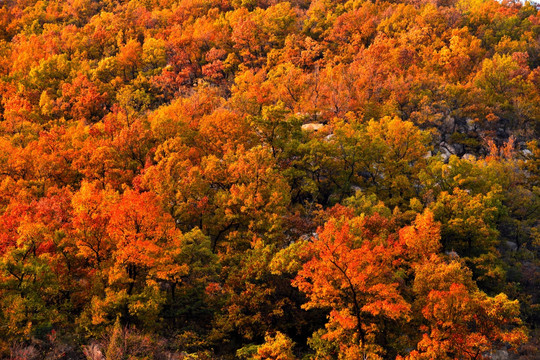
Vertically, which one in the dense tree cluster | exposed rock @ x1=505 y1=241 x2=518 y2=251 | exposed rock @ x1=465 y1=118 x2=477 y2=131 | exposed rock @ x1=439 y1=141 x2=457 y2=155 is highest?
the dense tree cluster

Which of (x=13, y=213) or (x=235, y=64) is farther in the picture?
(x=235, y=64)

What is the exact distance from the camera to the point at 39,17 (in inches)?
4574

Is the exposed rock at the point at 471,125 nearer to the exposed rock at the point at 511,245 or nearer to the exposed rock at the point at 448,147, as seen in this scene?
the exposed rock at the point at 448,147

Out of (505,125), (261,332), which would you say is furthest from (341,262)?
(505,125)

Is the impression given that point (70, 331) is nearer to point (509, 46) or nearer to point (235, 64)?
point (235, 64)

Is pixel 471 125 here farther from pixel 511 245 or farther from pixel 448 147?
pixel 511 245

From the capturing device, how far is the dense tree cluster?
27.3 m

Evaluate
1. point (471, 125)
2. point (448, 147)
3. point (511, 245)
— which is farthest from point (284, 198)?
point (471, 125)

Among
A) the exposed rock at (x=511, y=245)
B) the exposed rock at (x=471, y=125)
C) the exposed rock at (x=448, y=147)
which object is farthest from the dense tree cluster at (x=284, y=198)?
the exposed rock at (x=471, y=125)

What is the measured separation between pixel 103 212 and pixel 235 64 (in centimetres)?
6206

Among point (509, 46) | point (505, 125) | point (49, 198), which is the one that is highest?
point (49, 198)

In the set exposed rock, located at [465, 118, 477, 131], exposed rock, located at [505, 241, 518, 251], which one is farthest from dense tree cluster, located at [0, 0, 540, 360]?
exposed rock, located at [465, 118, 477, 131]

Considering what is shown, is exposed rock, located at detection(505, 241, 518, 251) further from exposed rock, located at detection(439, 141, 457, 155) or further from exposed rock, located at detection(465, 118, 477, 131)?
exposed rock, located at detection(465, 118, 477, 131)

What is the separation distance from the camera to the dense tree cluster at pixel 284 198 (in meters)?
27.3
